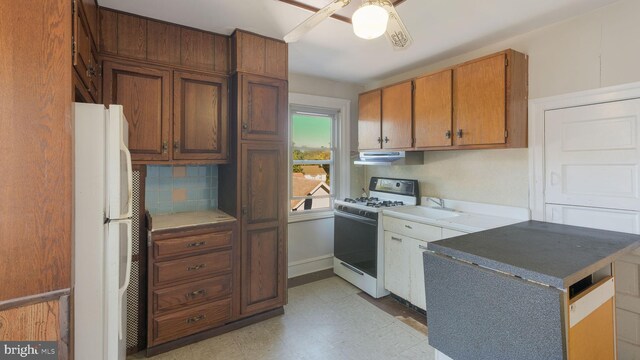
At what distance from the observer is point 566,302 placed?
1.13 meters

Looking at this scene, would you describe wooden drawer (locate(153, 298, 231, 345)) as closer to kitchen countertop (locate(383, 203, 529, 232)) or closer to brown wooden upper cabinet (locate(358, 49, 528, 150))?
kitchen countertop (locate(383, 203, 529, 232))

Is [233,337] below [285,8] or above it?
below

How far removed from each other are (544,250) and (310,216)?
8.22 ft

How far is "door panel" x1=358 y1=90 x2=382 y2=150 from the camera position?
3447mm

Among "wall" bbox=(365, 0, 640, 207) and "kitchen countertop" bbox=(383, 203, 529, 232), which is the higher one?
"wall" bbox=(365, 0, 640, 207)

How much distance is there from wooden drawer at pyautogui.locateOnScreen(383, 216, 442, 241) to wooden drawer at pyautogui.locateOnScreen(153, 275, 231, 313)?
155 cm

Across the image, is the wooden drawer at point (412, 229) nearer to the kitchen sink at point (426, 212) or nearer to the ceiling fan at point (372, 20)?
the kitchen sink at point (426, 212)

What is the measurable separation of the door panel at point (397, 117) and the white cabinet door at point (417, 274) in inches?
39.6

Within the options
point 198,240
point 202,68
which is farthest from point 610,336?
point 202,68

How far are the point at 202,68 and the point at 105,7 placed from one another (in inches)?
27.4

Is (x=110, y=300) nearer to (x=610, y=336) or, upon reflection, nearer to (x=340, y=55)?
(x=610, y=336)

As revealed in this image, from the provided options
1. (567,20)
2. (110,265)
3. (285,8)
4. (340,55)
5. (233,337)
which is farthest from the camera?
(340,55)

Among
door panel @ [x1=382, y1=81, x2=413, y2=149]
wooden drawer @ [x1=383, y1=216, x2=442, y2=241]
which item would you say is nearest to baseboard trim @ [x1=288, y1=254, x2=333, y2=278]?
wooden drawer @ [x1=383, y1=216, x2=442, y2=241]

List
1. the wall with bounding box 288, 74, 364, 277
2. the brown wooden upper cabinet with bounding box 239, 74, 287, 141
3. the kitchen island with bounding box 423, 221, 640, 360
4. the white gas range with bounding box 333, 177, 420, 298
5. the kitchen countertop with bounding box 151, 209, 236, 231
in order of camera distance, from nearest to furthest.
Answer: the kitchen island with bounding box 423, 221, 640, 360 < the kitchen countertop with bounding box 151, 209, 236, 231 < the brown wooden upper cabinet with bounding box 239, 74, 287, 141 < the white gas range with bounding box 333, 177, 420, 298 < the wall with bounding box 288, 74, 364, 277
